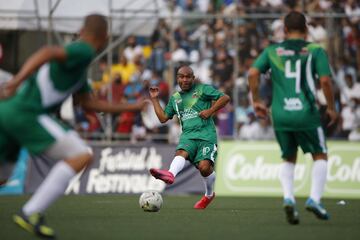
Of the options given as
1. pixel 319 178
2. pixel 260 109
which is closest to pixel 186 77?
pixel 319 178

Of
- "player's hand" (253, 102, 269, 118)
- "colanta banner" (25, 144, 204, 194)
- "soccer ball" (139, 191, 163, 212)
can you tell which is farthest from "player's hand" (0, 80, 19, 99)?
"colanta banner" (25, 144, 204, 194)

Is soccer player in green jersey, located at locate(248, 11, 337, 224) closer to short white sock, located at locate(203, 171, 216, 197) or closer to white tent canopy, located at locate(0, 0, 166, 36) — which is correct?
short white sock, located at locate(203, 171, 216, 197)

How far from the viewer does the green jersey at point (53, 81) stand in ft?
28.6

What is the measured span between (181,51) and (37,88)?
586 inches

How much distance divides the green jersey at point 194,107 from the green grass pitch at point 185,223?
128 centimetres

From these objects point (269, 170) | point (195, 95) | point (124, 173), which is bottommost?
point (124, 173)

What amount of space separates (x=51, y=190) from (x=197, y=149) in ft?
22.9

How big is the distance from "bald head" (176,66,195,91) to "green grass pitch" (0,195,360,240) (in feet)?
6.76

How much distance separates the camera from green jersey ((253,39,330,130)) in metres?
11.1

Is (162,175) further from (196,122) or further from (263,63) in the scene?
(263,63)

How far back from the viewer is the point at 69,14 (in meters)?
22.8

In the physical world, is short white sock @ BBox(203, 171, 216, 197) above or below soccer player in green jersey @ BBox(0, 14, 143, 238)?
below

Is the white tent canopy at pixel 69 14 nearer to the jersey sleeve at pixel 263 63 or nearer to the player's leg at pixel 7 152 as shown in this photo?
the jersey sleeve at pixel 263 63

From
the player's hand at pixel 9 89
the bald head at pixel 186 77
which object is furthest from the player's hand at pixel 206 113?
the player's hand at pixel 9 89
